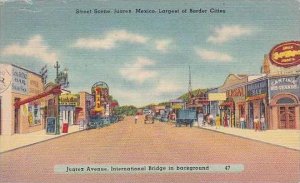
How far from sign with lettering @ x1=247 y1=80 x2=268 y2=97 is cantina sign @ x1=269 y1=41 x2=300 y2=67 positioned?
1895mm

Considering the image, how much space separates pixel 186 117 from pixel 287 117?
264 inches

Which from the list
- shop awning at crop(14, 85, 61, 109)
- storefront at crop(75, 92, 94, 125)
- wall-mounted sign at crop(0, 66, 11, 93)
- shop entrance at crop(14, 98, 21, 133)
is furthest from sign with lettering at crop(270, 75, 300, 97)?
wall-mounted sign at crop(0, 66, 11, 93)

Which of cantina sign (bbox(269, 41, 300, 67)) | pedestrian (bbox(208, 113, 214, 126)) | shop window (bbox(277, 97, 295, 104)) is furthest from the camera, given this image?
pedestrian (bbox(208, 113, 214, 126))

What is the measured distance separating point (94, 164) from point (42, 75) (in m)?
1.88

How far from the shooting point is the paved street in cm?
842

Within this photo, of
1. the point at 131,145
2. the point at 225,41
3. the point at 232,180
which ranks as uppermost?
the point at 225,41

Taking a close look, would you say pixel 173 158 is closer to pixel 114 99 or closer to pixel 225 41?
pixel 114 99

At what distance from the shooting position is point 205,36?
8.76 metres

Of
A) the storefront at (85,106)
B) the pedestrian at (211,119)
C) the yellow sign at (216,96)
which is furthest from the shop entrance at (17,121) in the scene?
the pedestrian at (211,119)

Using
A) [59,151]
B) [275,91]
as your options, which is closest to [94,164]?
[59,151]

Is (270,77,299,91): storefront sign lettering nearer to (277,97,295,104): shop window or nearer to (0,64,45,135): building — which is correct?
(277,97,295,104): shop window

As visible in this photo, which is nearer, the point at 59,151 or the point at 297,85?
the point at 59,151

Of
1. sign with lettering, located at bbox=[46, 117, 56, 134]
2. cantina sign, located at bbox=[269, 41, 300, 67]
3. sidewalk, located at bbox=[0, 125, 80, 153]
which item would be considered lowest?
sidewalk, located at bbox=[0, 125, 80, 153]

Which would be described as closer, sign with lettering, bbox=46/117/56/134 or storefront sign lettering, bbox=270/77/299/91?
storefront sign lettering, bbox=270/77/299/91
